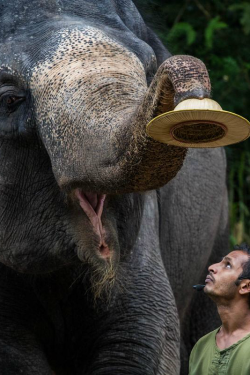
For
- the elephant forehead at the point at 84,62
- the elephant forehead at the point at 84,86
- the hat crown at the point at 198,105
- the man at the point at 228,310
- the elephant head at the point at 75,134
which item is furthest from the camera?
the man at the point at 228,310

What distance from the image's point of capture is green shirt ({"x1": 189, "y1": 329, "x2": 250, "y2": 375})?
446 cm

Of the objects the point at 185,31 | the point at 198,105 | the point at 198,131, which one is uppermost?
the point at 198,105

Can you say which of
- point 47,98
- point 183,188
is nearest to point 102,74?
point 47,98

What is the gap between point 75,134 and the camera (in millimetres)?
3990

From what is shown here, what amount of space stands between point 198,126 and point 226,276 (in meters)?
1.40

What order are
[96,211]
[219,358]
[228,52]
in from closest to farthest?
[96,211]
[219,358]
[228,52]

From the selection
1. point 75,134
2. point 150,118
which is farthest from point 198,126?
point 75,134

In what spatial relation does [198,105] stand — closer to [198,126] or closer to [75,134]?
[198,126]

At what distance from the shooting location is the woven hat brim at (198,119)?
328 centimetres

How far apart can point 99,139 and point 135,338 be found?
1.42 meters

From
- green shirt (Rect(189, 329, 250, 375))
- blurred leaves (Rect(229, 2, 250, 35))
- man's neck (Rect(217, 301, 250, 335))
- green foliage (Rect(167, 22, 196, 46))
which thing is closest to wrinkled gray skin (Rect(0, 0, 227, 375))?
green shirt (Rect(189, 329, 250, 375))

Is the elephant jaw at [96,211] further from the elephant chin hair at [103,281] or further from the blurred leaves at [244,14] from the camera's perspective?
the blurred leaves at [244,14]

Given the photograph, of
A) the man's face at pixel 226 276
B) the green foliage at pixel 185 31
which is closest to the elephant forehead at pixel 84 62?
the man's face at pixel 226 276

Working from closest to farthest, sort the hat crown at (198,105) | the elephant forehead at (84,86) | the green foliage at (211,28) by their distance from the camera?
the hat crown at (198,105) < the elephant forehead at (84,86) < the green foliage at (211,28)
